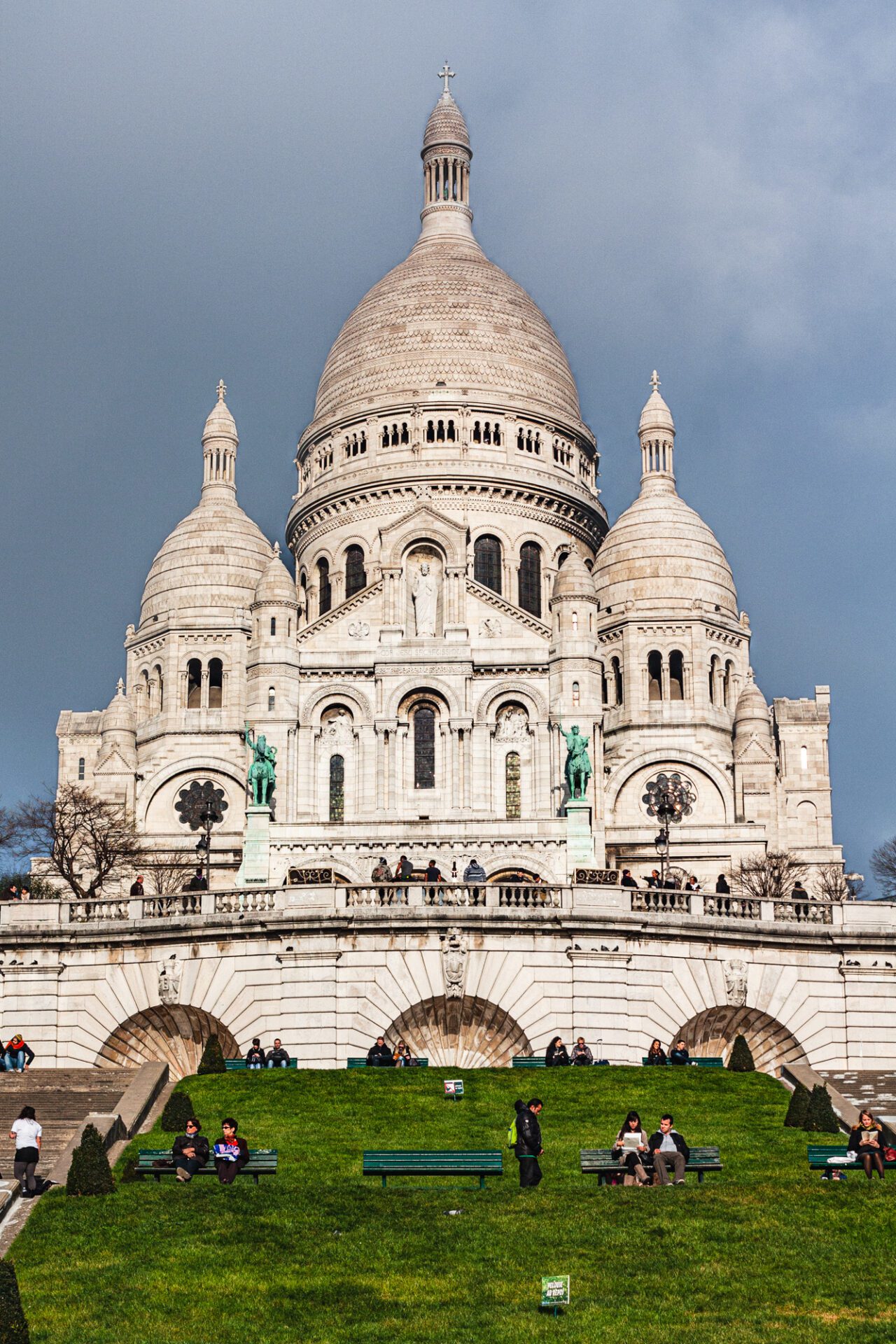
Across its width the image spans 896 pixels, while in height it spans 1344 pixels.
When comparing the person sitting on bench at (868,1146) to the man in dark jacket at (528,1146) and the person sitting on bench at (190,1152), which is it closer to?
the man in dark jacket at (528,1146)

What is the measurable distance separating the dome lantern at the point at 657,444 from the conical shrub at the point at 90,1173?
8040 centimetres

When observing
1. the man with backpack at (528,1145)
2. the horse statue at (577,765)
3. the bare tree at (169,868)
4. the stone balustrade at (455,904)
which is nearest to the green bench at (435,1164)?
the man with backpack at (528,1145)

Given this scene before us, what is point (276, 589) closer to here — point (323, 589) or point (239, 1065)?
point (323, 589)

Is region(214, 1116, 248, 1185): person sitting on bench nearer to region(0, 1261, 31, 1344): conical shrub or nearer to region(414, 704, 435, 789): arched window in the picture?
region(0, 1261, 31, 1344): conical shrub

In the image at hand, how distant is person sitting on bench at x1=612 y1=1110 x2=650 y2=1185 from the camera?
29828mm

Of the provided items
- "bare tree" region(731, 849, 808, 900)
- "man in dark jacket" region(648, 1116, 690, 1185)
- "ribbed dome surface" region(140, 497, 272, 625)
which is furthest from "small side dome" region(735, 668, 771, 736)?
"man in dark jacket" region(648, 1116, 690, 1185)

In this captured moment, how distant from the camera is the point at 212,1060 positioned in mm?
39812

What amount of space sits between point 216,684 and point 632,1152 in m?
71.2

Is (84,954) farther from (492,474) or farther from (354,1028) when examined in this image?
(492,474)

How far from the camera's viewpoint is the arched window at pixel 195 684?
99000 mm

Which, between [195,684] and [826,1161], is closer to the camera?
[826,1161]

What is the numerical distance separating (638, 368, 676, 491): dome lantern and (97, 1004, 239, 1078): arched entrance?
218ft

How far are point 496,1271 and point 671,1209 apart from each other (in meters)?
3.33

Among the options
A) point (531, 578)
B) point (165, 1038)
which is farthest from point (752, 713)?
point (165, 1038)
